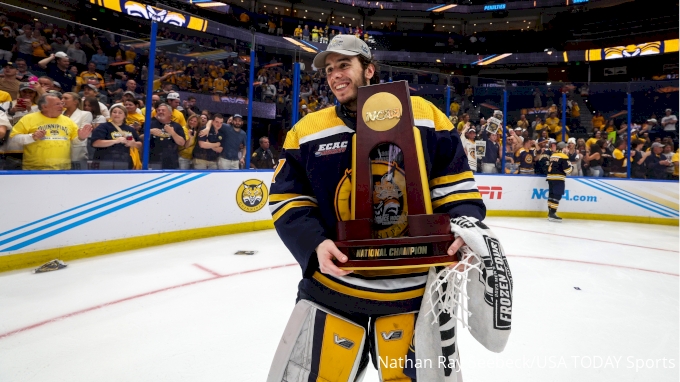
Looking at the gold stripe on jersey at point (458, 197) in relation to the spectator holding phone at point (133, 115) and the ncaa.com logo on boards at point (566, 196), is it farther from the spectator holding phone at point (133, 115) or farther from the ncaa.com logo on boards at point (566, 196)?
the ncaa.com logo on boards at point (566, 196)

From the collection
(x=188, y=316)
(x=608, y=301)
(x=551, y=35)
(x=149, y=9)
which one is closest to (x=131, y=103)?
(x=188, y=316)

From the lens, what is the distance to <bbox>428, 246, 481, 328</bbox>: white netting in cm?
87

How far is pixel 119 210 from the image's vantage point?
3949mm

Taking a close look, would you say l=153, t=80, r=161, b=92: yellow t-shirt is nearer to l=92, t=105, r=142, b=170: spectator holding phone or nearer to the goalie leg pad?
l=92, t=105, r=142, b=170: spectator holding phone

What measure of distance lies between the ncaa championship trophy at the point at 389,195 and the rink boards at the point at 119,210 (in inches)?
145

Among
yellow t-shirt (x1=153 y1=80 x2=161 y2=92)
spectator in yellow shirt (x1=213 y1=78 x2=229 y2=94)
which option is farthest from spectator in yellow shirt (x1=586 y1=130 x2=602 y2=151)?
yellow t-shirt (x1=153 y1=80 x2=161 y2=92)

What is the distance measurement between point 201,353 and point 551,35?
2517 centimetres

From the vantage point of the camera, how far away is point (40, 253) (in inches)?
133

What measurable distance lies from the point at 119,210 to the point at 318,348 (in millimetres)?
3760

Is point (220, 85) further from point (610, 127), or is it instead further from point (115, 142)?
point (610, 127)

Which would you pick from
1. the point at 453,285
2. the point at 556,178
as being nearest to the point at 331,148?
the point at 453,285

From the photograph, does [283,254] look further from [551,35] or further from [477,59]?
[551,35]

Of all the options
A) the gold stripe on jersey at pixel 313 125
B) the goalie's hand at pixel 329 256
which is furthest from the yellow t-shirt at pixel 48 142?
the goalie's hand at pixel 329 256

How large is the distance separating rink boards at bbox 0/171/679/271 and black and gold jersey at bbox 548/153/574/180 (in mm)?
2139
